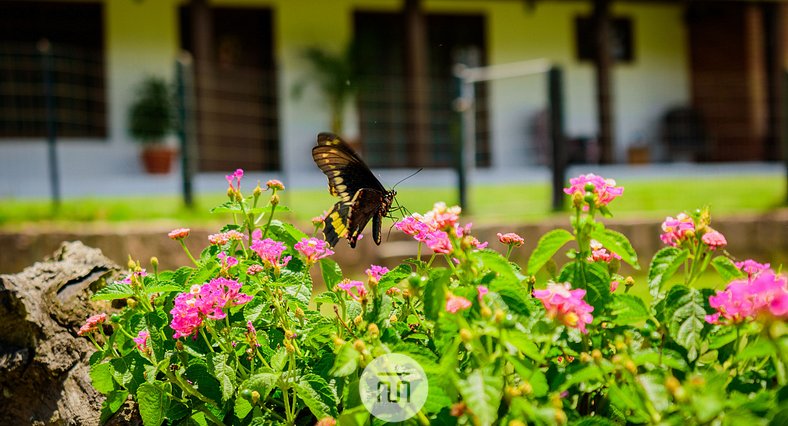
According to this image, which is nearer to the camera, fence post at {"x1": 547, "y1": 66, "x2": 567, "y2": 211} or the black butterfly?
the black butterfly

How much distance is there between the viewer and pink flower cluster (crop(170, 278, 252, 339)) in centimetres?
134

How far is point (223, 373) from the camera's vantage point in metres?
1.39

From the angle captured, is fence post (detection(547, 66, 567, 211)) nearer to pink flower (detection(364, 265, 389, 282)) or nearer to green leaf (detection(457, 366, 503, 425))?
pink flower (detection(364, 265, 389, 282))

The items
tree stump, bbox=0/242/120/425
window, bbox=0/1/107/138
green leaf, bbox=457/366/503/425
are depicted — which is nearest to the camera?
green leaf, bbox=457/366/503/425

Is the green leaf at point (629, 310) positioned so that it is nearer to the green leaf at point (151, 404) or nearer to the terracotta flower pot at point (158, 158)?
the green leaf at point (151, 404)

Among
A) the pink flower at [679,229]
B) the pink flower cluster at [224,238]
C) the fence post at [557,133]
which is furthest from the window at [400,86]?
the pink flower at [679,229]

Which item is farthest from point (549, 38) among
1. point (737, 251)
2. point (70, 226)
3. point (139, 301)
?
point (139, 301)

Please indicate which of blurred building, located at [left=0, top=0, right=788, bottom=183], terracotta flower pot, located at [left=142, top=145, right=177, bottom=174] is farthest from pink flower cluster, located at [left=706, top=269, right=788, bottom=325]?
terracotta flower pot, located at [left=142, top=145, right=177, bottom=174]

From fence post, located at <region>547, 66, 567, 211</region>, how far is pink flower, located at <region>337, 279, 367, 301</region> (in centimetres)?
564

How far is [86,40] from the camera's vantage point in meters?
11.2

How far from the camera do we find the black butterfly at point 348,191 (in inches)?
72.5

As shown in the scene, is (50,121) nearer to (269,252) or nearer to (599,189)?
(269,252)

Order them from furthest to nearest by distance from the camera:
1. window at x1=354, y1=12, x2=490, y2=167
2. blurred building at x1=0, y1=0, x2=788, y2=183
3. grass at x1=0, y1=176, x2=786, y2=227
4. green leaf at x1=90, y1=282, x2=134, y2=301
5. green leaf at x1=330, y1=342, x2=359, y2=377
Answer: window at x1=354, y1=12, x2=490, y2=167, blurred building at x1=0, y1=0, x2=788, y2=183, grass at x1=0, y1=176, x2=786, y2=227, green leaf at x1=90, y1=282, x2=134, y2=301, green leaf at x1=330, y1=342, x2=359, y2=377

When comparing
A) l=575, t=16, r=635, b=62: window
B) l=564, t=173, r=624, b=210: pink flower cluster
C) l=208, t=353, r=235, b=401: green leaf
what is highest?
l=575, t=16, r=635, b=62: window
